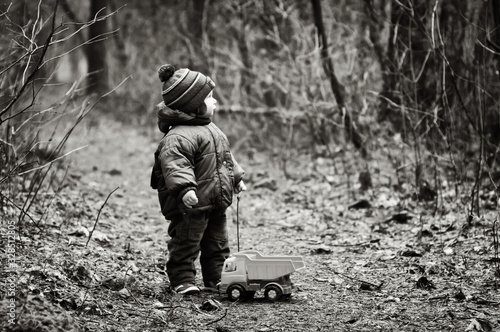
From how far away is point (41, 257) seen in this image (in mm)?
4738

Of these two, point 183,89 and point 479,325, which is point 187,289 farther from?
point 479,325

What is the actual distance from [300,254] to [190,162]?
74.0 inches

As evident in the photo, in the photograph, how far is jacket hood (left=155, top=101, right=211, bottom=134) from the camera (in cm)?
472

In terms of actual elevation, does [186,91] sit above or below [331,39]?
below

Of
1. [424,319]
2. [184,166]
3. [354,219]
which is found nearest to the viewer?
[424,319]

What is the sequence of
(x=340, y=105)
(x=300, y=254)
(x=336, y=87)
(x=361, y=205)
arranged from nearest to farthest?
(x=300, y=254) < (x=361, y=205) < (x=340, y=105) < (x=336, y=87)

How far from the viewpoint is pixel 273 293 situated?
4.56 meters

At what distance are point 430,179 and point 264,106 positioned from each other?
425 centimetres

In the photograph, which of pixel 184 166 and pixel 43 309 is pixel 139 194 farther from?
pixel 43 309

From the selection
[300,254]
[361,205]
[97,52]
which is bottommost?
[300,254]

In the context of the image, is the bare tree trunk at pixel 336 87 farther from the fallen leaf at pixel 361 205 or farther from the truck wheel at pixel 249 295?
the truck wheel at pixel 249 295

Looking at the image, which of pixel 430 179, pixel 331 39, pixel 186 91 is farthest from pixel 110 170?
pixel 186 91

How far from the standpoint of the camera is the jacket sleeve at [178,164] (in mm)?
4438

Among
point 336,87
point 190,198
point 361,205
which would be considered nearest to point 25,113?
point 190,198
